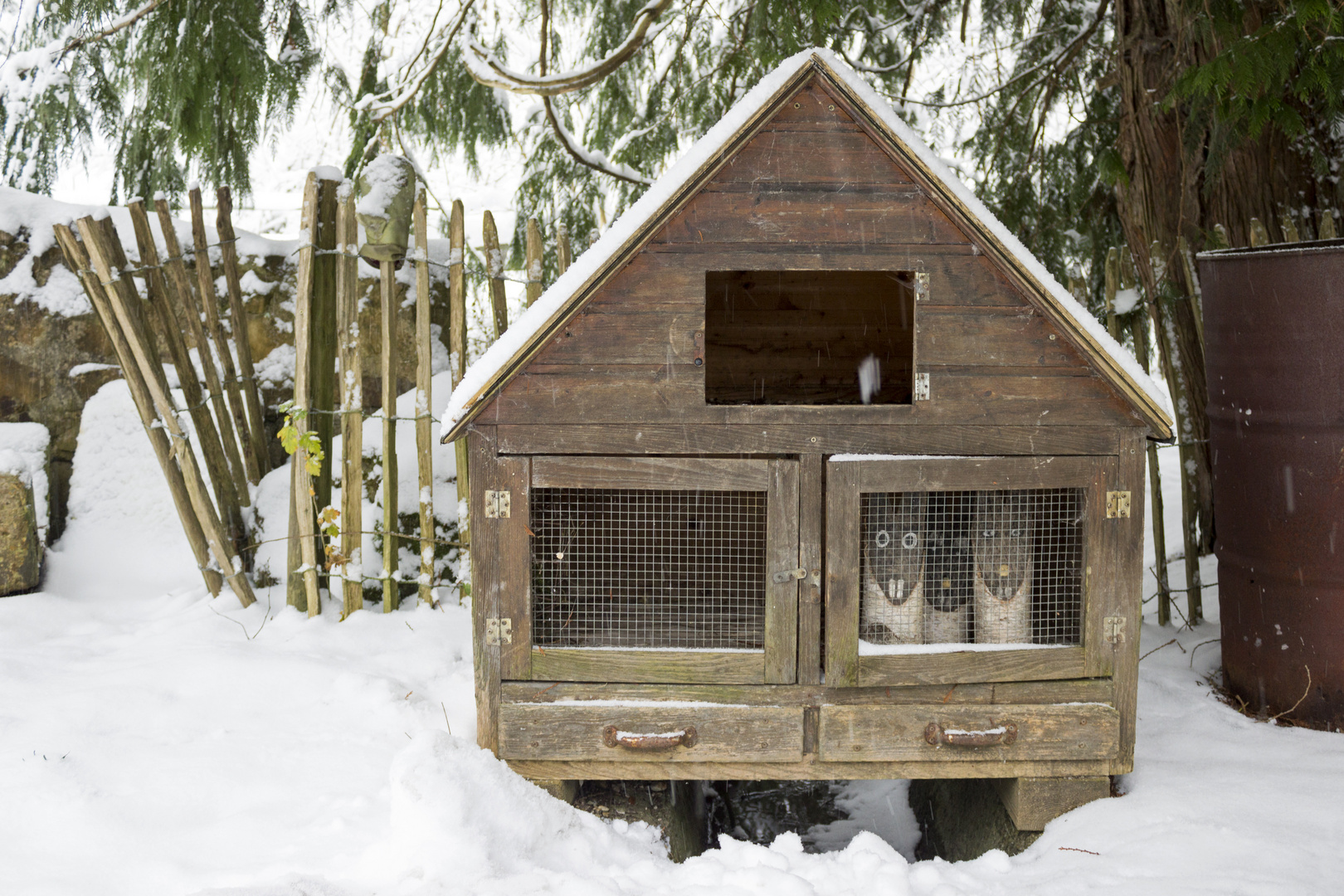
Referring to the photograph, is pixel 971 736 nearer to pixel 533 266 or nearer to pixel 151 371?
pixel 533 266

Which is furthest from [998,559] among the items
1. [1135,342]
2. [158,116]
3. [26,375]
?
[26,375]

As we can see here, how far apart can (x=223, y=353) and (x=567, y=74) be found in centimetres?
192

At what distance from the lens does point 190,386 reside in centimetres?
407

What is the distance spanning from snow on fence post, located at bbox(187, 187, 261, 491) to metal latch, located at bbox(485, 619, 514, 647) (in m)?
2.10

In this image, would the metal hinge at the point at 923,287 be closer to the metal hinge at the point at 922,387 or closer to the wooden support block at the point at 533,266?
the metal hinge at the point at 922,387

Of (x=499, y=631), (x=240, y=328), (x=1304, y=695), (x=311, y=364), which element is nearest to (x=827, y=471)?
(x=499, y=631)

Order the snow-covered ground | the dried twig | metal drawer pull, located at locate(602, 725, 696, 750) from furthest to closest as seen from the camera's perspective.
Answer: the dried twig → metal drawer pull, located at locate(602, 725, 696, 750) → the snow-covered ground

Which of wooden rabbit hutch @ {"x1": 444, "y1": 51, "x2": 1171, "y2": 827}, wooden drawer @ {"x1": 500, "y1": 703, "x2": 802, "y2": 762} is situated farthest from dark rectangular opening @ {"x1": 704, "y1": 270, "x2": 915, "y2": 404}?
wooden drawer @ {"x1": 500, "y1": 703, "x2": 802, "y2": 762}

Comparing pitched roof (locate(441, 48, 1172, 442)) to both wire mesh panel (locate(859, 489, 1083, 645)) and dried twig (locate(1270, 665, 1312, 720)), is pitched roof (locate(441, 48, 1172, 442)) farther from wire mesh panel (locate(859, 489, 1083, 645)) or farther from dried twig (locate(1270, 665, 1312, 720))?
dried twig (locate(1270, 665, 1312, 720))

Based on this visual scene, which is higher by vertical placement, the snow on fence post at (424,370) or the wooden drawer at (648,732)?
the snow on fence post at (424,370)

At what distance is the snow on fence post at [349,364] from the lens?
376 centimetres

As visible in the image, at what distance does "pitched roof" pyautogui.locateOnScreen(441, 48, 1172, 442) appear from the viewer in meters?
2.50

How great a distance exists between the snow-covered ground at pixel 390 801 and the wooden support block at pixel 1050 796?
1.7 inches

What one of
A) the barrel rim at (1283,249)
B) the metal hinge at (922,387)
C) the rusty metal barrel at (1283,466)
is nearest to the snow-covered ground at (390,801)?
the rusty metal barrel at (1283,466)
